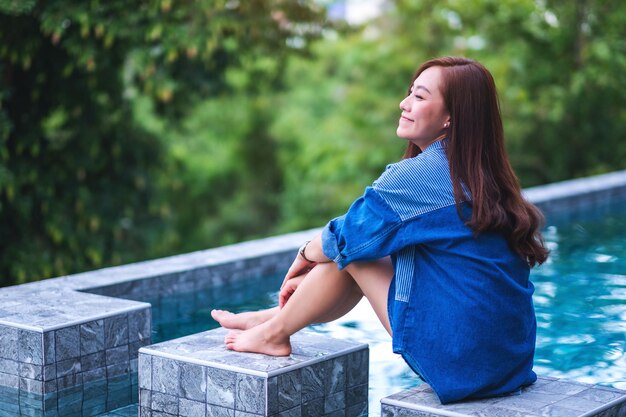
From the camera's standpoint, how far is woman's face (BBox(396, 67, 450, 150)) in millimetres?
2713

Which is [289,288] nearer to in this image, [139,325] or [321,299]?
[321,299]

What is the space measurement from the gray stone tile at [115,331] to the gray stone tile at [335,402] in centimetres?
91

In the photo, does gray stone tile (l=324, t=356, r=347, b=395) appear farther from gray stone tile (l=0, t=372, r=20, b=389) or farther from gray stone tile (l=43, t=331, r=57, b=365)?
gray stone tile (l=0, t=372, r=20, b=389)

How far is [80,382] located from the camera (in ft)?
10.9

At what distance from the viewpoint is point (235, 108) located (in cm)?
1989

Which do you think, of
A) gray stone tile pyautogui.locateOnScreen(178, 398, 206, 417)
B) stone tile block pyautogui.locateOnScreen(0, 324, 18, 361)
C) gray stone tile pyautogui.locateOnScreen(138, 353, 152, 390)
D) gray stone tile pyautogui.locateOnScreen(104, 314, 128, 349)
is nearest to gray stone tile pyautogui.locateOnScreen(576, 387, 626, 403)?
gray stone tile pyautogui.locateOnScreen(178, 398, 206, 417)

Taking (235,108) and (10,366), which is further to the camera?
(235,108)

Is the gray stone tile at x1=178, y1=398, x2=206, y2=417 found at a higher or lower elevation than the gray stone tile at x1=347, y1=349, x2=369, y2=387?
lower

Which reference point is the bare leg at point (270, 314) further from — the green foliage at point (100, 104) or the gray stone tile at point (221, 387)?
the green foliage at point (100, 104)

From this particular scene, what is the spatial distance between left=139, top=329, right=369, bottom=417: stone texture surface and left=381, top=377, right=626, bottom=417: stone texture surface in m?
0.32

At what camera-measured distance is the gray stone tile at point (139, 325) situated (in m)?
3.48

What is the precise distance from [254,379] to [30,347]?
3.18ft

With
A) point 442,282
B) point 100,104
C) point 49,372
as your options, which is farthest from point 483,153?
point 100,104

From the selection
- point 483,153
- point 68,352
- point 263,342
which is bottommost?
point 68,352
